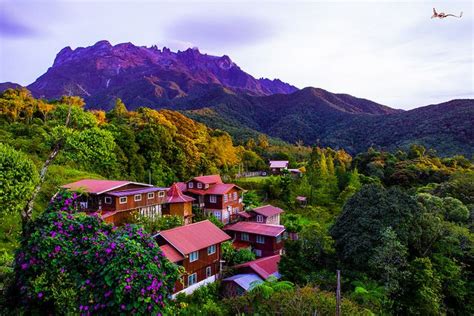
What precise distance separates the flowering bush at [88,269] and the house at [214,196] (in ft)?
83.4

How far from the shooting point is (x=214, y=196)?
32.7 metres

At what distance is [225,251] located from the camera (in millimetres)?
24078

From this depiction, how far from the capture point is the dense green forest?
7.33m

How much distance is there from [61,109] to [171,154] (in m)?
29.2

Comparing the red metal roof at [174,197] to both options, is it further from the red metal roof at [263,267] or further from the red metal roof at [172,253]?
the red metal roof at [172,253]

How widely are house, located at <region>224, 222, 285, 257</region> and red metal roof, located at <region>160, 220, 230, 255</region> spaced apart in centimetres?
545

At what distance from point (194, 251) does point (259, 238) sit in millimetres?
8811

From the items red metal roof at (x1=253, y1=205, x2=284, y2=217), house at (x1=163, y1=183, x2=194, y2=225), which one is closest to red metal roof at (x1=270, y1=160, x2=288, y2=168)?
red metal roof at (x1=253, y1=205, x2=284, y2=217)

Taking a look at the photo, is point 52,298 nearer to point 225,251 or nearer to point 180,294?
point 180,294

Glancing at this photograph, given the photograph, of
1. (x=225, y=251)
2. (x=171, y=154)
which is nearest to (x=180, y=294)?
(x=225, y=251)

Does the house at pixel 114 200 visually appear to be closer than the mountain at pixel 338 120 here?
Yes

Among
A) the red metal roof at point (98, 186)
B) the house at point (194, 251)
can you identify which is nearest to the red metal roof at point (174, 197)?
the red metal roof at point (98, 186)

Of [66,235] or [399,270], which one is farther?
[399,270]

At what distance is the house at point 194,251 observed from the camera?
61.1 feet
